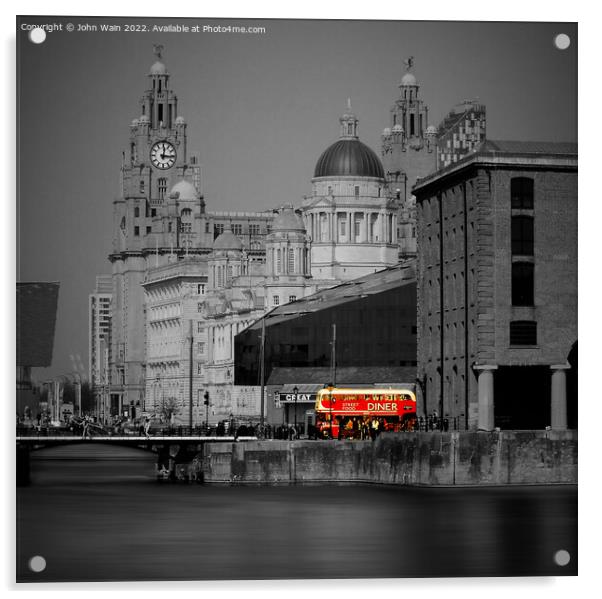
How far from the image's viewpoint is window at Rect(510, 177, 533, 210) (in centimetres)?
4938

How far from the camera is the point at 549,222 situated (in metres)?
45.5

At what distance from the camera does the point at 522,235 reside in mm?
50406

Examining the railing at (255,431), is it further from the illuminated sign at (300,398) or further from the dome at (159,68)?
the dome at (159,68)

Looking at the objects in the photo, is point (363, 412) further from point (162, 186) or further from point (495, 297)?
point (162, 186)

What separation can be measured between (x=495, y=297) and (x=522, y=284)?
5.88 feet

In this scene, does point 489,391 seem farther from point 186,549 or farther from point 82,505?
point 186,549

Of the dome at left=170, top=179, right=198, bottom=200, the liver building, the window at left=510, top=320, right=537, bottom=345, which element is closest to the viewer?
the window at left=510, top=320, right=537, bottom=345

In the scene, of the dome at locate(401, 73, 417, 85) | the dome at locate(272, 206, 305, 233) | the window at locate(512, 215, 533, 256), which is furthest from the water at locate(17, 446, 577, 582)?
the dome at locate(272, 206, 305, 233)

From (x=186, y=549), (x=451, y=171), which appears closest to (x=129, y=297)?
(x=451, y=171)

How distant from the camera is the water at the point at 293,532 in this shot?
30281mm

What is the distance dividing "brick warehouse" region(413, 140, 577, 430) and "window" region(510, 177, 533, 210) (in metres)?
0.04

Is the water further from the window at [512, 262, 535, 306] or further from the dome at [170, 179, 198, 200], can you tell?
the dome at [170, 179, 198, 200]

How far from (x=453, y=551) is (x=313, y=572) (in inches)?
207

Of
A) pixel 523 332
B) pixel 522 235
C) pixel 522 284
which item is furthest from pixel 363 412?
pixel 522 235
